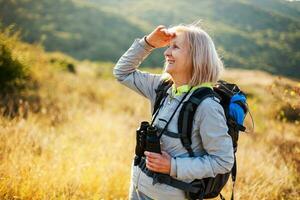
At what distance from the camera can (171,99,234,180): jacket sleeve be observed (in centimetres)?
231

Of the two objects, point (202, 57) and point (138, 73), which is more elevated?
point (202, 57)

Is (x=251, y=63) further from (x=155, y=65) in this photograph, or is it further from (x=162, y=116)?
(x=162, y=116)

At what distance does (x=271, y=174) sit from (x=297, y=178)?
32 centimetres

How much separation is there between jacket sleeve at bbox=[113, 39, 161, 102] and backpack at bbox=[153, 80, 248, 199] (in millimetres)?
524

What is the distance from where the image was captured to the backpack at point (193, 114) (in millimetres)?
2361

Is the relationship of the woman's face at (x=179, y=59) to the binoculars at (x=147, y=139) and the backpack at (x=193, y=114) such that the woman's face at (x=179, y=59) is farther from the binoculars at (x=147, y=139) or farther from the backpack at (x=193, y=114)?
the binoculars at (x=147, y=139)

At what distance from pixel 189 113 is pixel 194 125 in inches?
3.2

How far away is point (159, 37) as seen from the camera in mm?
2816

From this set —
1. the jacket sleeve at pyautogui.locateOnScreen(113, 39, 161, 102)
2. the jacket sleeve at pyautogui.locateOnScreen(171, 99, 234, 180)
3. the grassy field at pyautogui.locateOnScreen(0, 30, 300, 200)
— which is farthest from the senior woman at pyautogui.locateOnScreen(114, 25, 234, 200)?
the grassy field at pyautogui.locateOnScreen(0, 30, 300, 200)

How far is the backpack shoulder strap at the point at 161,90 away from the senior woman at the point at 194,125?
55mm

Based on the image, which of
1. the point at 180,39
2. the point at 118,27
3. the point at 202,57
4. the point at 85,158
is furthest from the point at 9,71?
the point at 118,27

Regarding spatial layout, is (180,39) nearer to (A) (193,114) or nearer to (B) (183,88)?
(B) (183,88)

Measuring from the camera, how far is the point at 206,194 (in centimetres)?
252

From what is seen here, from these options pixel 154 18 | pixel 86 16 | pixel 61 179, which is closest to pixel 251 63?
pixel 86 16
